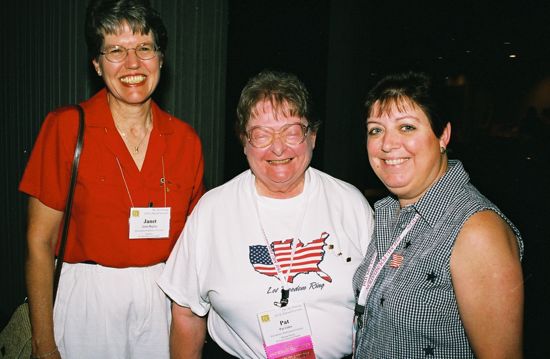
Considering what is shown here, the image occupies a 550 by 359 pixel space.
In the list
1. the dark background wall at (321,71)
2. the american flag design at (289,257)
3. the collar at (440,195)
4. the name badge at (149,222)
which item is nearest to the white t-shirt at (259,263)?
the american flag design at (289,257)

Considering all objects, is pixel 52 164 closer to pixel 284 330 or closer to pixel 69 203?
pixel 69 203

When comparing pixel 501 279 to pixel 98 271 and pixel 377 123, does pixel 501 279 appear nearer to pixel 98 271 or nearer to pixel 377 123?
pixel 377 123

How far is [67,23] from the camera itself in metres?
3.16

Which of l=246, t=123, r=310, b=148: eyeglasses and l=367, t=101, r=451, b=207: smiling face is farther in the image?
l=246, t=123, r=310, b=148: eyeglasses

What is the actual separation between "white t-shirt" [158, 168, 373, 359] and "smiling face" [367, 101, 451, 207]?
36 centimetres

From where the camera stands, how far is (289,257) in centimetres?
194

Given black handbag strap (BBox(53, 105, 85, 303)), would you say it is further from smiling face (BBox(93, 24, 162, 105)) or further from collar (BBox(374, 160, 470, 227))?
collar (BBox(374, 160, 470, 227))

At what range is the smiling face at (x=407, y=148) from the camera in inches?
67.4

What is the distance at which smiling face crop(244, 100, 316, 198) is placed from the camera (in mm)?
2037

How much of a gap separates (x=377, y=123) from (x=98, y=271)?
147 cm

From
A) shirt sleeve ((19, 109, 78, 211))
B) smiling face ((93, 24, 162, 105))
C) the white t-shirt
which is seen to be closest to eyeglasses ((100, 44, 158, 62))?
smiling face ((93, 24, 162, 105))

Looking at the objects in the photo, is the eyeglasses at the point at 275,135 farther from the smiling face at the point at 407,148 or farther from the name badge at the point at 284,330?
the name badge at the point at 284,330

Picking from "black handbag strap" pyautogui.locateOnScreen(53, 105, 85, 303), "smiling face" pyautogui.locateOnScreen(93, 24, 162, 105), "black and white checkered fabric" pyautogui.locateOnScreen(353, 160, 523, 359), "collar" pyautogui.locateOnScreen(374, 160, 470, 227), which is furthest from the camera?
"smiling face" pyautogui.locateOnScreen(93, 24, 162, 105)

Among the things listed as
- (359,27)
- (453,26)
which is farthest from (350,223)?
(453,26)
